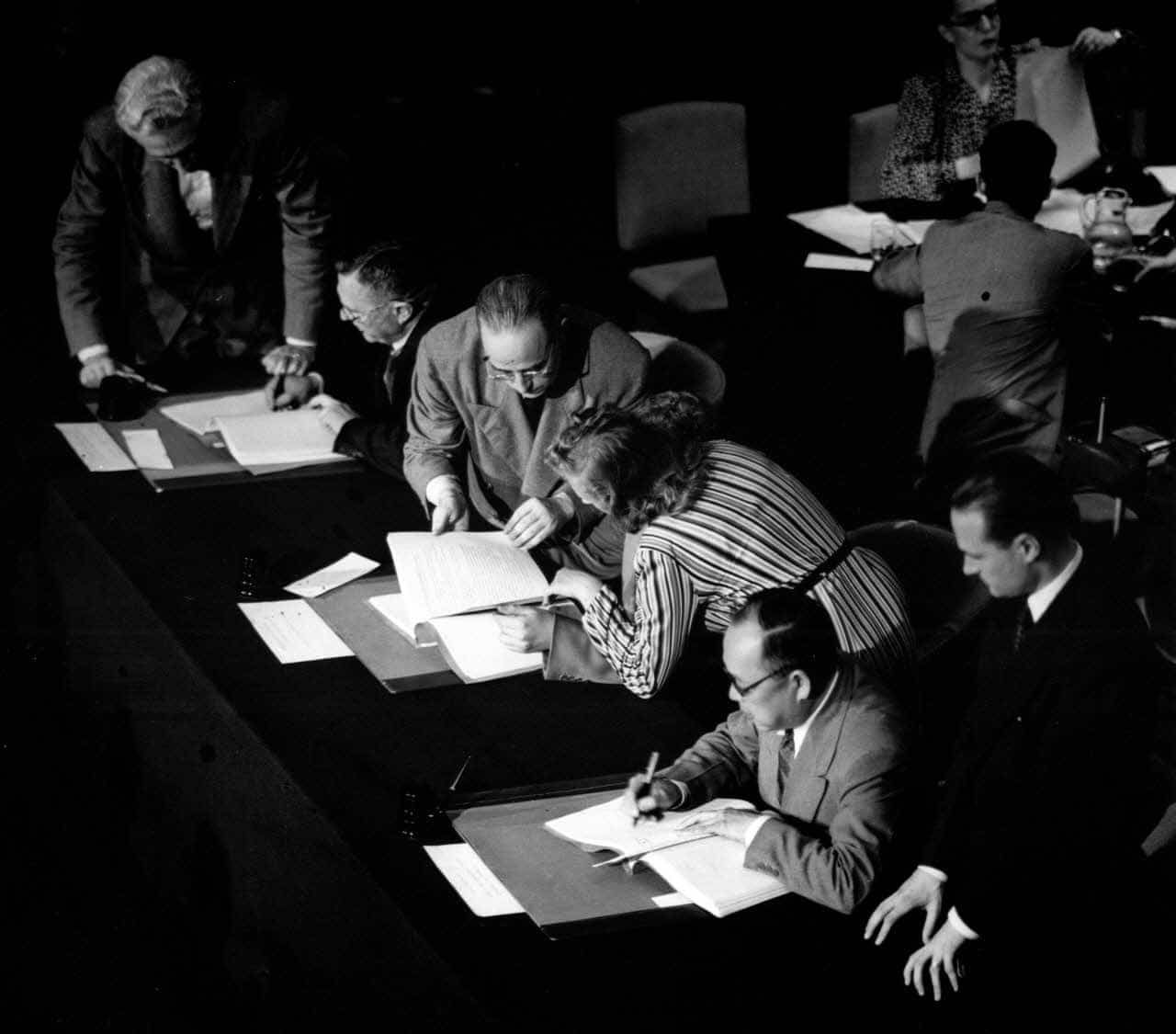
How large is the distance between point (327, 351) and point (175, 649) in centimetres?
154

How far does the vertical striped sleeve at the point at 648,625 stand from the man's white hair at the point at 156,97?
170 centimetres

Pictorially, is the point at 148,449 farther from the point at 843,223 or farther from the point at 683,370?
the point at 843,223

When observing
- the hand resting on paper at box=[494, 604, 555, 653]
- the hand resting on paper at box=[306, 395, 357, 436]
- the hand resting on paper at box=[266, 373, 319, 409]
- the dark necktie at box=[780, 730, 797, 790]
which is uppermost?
the hand resting on paper at box=[266, 373, 319, 409]

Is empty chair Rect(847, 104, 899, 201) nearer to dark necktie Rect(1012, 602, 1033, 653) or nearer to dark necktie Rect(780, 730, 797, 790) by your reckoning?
dark necktie Rect(1012, 602, 1033, 653)

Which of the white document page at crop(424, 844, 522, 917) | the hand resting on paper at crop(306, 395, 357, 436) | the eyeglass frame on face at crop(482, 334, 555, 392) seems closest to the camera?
the white document page at crop(424, 844, 522, 917)

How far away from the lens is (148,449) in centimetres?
334

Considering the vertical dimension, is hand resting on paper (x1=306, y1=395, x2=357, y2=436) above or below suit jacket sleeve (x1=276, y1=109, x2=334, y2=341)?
below

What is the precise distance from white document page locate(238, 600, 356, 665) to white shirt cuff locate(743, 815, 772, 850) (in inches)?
34.3

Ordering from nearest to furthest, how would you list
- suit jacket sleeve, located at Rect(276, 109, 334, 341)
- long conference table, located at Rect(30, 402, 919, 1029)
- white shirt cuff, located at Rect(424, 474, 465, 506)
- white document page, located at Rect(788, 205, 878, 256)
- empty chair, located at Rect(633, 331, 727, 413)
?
long conference table, located at Rect(30, 402, 919, 1029) → white shirt cuff, located at Rect(424, 474, 465, 506) → empty chair, located at Rect(633, 331, 727, 413) → suit jacket sleeve, located at Rect(276, 109, 334, 341) → white document page, located at Rect(788, 205, 878, 256)

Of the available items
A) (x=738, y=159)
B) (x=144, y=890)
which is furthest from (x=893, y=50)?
(x=144, y=890)

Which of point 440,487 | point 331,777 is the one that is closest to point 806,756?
point 331,777

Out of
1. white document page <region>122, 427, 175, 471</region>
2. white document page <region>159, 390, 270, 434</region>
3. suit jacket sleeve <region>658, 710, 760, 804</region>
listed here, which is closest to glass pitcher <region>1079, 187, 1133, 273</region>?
suit jacket sleeve <region>658, 710, 760, 804</region>

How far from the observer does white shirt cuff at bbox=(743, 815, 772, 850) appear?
2018 mm

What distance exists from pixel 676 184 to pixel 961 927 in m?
3.31
